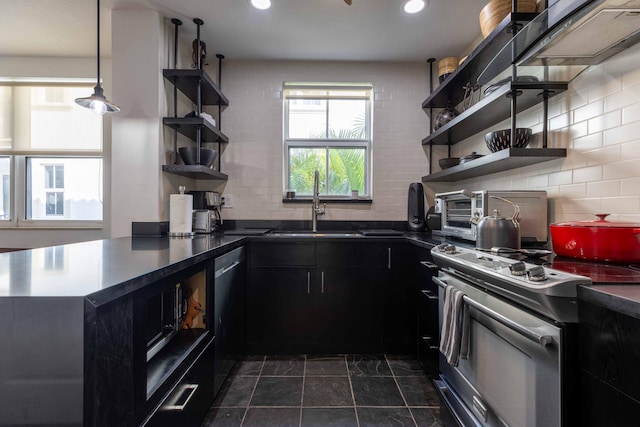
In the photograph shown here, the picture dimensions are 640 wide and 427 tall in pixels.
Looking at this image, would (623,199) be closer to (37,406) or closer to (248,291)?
(37,406)

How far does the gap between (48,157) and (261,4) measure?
310 centimetres

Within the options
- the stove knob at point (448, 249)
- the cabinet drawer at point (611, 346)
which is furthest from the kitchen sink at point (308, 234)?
the cabinet drawer at point (611, 346)

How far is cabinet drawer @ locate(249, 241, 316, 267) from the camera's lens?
2.32 metres

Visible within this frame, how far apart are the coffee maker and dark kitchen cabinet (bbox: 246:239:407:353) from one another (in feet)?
1.59

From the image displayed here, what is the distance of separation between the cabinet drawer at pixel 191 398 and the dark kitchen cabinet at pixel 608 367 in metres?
1.31

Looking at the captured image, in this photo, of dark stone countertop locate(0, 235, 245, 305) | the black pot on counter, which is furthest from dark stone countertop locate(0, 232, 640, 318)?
the black pot on counter

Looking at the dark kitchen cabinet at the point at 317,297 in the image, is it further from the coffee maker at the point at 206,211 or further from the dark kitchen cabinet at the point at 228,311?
the coffee maker at the point at 206,211

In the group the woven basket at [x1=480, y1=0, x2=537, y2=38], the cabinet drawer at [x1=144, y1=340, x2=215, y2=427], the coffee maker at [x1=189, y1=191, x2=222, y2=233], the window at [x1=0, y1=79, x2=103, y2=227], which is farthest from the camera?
the window at [x1=0, y1=79, x2=103, y2=227]

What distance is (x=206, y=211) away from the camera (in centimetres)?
246

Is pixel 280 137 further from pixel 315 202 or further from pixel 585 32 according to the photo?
pixel 585 32

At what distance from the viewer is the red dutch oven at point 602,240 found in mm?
1020

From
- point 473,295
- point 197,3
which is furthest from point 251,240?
point 197,3

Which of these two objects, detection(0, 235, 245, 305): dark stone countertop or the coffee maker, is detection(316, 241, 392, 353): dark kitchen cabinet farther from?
detection(0, 235, 245, 305): dark stone countertop

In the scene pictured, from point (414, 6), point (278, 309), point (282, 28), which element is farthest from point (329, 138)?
point (278, 309)
